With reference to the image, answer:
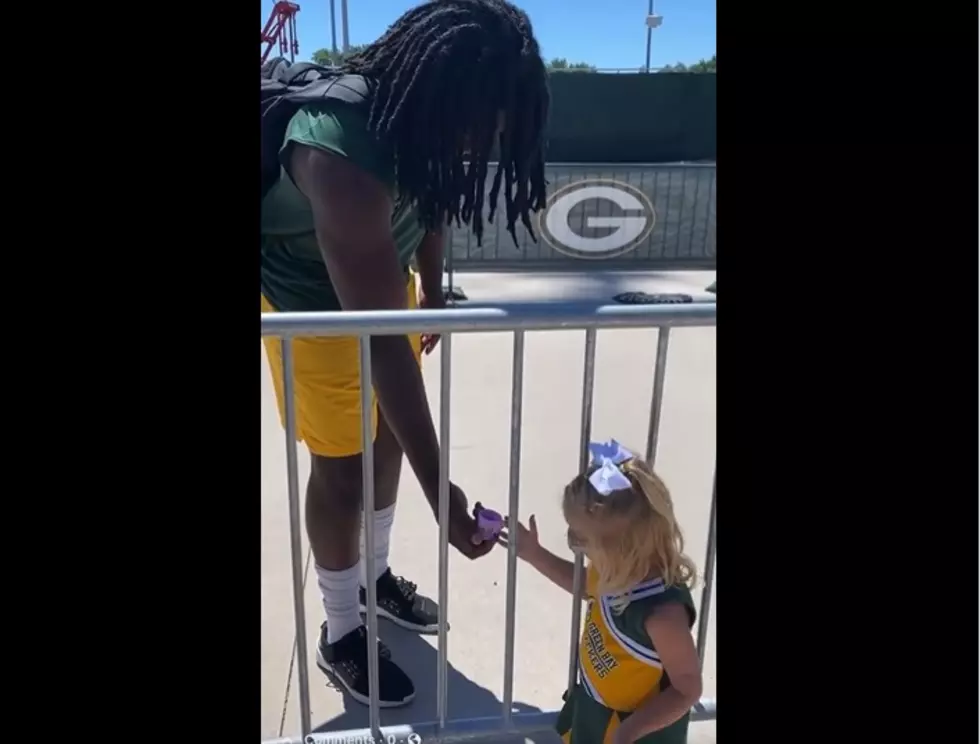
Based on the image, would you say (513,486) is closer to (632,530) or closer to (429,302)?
(632,530)

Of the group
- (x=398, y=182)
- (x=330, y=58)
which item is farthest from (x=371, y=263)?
(x=330, y=58)

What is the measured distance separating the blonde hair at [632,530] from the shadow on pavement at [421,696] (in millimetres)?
696

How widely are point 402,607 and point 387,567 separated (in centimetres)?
12


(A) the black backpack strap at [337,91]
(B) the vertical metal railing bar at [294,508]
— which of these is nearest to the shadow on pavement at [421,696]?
(B) the vertical metal railing bar at [294,508]

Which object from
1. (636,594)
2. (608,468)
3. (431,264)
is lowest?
(636,594)

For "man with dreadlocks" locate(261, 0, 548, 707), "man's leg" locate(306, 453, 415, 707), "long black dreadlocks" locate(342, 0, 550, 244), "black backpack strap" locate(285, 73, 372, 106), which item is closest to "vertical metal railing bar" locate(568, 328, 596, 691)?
"man with dreadlocks" locate(261, 0, 548, 707)

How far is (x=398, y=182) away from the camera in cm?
148

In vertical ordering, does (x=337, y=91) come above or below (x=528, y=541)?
above

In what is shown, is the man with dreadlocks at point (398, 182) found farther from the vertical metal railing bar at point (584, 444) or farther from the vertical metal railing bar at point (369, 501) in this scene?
the vertical metal railing bar at point (584, 444)

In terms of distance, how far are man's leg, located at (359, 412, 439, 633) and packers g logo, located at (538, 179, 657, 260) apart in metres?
6.45

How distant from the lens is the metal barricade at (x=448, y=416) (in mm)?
1407
